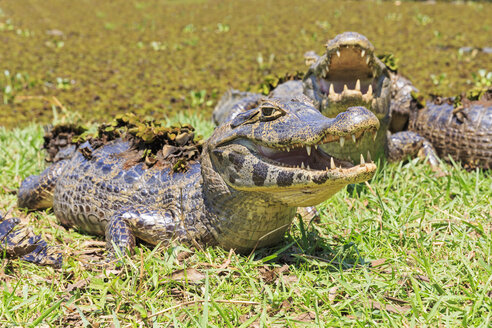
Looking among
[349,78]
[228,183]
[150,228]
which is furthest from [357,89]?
[150,228]

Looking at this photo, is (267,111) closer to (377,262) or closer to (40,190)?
→ (377,262)

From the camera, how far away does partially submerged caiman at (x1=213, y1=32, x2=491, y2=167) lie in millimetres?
4000

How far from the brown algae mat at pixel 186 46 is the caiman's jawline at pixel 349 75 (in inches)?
37.1

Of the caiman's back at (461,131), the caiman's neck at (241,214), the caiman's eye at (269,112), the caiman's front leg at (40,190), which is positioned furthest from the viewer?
the caiman's back at (461,131)

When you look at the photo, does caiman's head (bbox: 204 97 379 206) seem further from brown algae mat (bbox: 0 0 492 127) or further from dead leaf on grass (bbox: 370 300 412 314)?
brown algae mat (bbox: 0 0 492 127)

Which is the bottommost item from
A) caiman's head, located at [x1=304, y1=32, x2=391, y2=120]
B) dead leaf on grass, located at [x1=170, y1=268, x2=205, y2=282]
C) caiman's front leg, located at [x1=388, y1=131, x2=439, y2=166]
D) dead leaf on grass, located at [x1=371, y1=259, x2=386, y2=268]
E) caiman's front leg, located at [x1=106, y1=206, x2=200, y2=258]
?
caiman's front leg, located at [x1=388, y1=131, x2=439, y2=166]

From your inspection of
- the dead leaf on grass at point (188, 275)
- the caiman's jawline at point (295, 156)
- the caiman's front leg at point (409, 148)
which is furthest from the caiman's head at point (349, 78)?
the dead leaf on grass at point (188, 275)

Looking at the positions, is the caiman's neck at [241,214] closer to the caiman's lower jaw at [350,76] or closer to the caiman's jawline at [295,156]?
the caiman's jawline at [295,156]

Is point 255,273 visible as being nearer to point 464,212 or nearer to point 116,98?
point 464,212

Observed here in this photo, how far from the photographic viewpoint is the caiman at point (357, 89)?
3.96 meters

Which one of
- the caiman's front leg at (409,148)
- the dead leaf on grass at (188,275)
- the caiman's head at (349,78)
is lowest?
the caiman's front leg at (409,148)

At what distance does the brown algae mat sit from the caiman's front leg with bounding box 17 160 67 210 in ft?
7.71

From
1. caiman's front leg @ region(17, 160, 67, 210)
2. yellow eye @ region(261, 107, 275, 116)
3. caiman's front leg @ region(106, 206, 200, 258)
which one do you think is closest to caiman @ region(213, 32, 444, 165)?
yellow eye @ region(261, 107, 275, 116)

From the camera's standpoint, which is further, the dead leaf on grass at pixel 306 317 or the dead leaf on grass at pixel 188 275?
the dead leaf on grass at pixel 188 275
